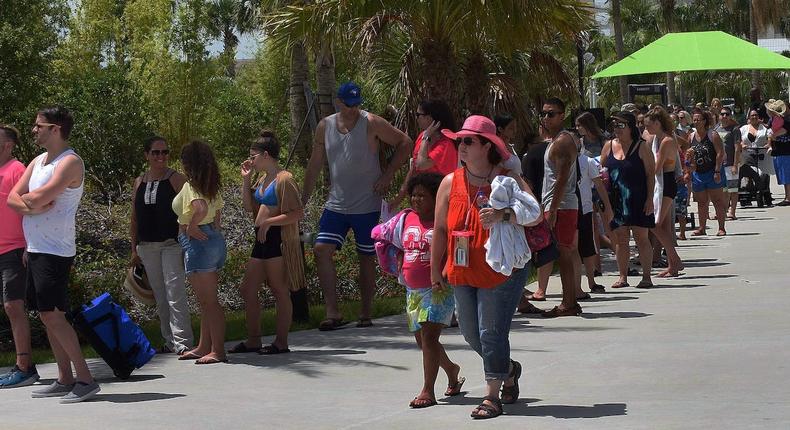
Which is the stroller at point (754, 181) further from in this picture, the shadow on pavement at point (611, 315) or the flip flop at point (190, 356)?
the flip flop at point (190, 356)

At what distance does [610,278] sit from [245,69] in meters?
47.1

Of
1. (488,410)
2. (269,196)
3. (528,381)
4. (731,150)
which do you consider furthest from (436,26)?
(488,410)

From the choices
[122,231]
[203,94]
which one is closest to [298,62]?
[122,231]

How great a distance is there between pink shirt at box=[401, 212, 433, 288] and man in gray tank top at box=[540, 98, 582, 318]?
3.52 m

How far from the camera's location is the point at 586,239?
42.9ft

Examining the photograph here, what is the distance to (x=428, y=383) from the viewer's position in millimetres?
7656

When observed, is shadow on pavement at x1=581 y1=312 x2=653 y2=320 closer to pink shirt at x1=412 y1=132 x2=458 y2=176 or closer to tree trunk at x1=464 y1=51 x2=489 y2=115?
pink shirt at x1=412 y1=132 x2=458 y2=176

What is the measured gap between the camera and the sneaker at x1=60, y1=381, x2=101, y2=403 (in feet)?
26.8

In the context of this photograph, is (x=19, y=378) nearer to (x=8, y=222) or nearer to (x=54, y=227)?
(x=8, y=222)

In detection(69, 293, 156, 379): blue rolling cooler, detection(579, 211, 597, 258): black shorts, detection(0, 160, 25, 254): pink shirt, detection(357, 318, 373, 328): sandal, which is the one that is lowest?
detection(357, 318, 373, 328): sandal

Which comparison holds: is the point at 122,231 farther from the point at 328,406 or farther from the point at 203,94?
the point at 203,94

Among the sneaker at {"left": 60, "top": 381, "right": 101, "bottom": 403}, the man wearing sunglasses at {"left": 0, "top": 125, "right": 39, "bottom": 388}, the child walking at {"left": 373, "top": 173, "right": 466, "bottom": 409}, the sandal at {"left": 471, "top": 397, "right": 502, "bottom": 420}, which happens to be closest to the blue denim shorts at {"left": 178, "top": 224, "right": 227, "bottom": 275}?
the man wearing sunglasses at {"left": 0, "top": 125, "right": 39, "bottom": 388}

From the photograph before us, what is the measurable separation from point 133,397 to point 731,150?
16.0m

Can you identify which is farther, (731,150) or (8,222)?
(731,150)
